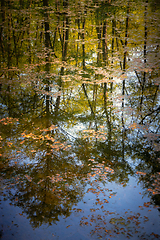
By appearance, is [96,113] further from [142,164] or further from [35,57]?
[35,57]

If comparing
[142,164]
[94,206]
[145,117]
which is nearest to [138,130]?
[145,117]

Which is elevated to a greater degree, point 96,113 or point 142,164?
point 96,113

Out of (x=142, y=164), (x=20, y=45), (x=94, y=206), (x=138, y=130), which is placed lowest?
(x=94, y=206)

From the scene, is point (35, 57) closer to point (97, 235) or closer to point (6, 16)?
point (6, 16)

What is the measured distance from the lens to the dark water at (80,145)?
3.13 m

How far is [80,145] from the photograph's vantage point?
203 inches

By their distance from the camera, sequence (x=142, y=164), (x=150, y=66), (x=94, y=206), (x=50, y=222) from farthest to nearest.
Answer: (x=150, y=66)
(x=142, y=164)
(x=94, y=206)
(x=50, y=222)

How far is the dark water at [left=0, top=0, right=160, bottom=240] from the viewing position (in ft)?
10.3

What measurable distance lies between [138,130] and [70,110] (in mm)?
2517

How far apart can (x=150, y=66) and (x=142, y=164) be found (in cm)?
635

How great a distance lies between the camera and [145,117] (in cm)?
630

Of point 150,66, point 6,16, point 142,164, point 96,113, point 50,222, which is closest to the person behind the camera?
point 50,222

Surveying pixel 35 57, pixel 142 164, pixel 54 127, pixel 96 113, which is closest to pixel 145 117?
pixel 96 113

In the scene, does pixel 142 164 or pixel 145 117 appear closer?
pixel 142 164
